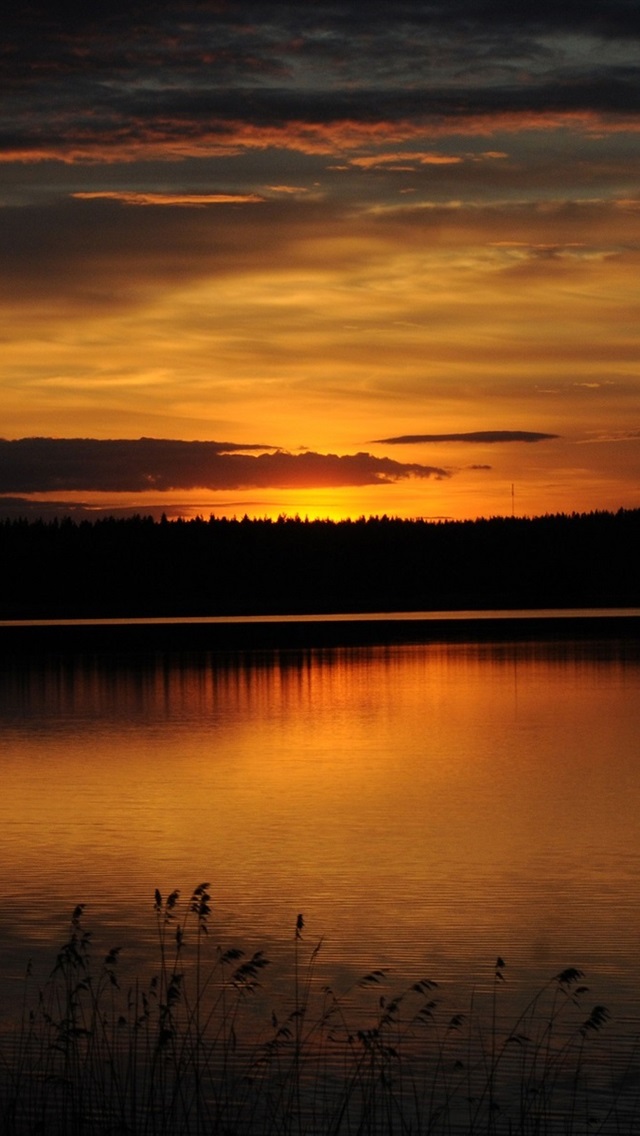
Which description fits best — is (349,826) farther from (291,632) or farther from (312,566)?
(312,566)

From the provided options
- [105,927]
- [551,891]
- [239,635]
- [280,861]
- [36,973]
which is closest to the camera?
[36,973]

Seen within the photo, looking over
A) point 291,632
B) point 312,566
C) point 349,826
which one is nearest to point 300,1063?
point 349,826

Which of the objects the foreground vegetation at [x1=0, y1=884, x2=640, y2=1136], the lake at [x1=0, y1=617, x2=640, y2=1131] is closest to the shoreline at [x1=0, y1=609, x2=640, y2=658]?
the lake at [x1=0, y1=617, x2=640, y2=1131]

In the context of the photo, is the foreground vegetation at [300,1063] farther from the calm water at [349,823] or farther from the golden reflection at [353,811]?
the golden reflection at [353,811]

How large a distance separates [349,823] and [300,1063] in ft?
31.5

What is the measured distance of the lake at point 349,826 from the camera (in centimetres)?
1341

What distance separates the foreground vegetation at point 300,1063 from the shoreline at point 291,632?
168 ft

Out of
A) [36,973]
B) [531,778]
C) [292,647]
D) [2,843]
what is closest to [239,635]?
[292,647]

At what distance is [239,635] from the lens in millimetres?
79000

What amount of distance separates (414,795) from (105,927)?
339 inches

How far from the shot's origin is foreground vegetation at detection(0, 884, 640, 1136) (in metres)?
9.15

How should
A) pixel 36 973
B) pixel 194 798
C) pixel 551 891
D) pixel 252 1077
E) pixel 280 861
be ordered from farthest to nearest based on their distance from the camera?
pixel 194 798 → pixel 280 861 → pixel 551 891 → pixel 36 973 → pixel 252 1077

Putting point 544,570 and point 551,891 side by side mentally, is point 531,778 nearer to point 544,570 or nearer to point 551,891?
point 551,891

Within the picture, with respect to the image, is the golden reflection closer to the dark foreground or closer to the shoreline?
the shoreline
